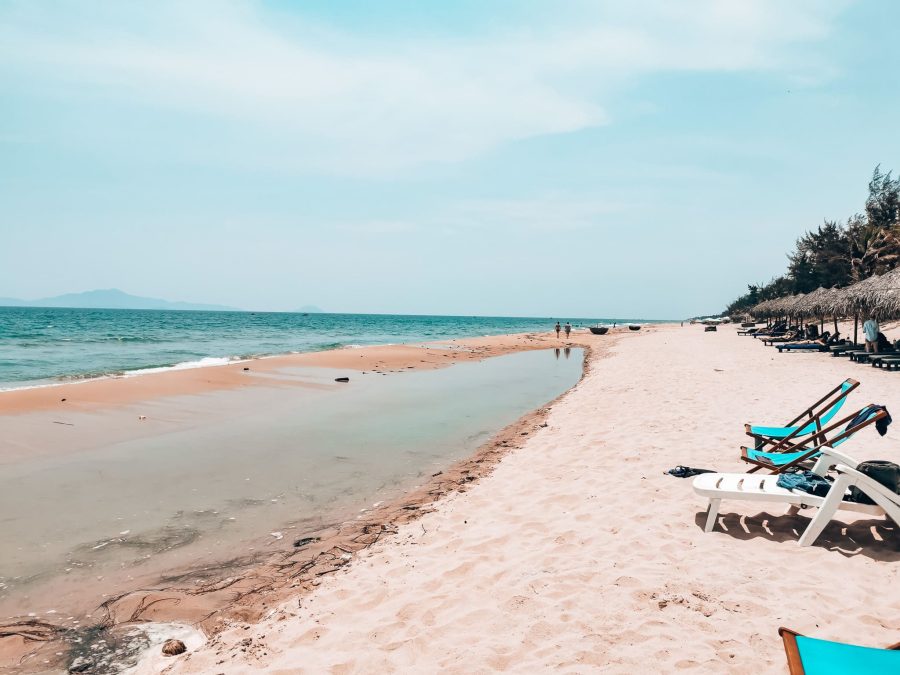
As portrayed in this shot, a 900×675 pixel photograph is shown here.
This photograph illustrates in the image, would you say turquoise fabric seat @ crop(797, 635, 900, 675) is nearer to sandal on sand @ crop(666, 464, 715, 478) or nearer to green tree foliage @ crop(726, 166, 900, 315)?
sandal on sand @ crop(666, 464, 715, 478)

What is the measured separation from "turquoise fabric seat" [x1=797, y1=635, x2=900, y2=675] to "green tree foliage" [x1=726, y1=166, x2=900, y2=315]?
3559 cm

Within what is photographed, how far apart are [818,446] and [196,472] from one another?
8.08 m

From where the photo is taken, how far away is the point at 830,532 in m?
4.60

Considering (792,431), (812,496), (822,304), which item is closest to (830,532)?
(812,496)

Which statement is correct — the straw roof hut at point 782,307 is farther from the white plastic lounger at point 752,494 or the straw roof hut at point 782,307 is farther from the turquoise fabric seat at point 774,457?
the white plastic lounger at point 752,494

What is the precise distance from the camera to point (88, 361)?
23.2m

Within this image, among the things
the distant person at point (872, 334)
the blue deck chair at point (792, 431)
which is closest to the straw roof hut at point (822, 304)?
the distant person at point (872, 334)

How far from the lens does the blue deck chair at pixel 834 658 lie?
224 centimetres

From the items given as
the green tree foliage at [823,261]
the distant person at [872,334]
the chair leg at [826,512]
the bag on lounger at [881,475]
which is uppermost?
the green tree foliage at [823,261]

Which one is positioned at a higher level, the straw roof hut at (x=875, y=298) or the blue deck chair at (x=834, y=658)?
the straw roof hut at (x=875, y=298)

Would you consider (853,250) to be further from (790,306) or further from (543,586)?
(543,586)

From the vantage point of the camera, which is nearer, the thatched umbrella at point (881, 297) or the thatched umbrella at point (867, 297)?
the thatched umbrella at point (881, 297)

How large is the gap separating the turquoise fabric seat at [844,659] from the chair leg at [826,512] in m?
2.26

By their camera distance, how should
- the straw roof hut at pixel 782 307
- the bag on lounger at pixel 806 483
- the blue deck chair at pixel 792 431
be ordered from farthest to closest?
the straw roof hut at pixel 782 307, the blue deck chair at pixel 792 431, the bag on lounger at pixel 806 483
